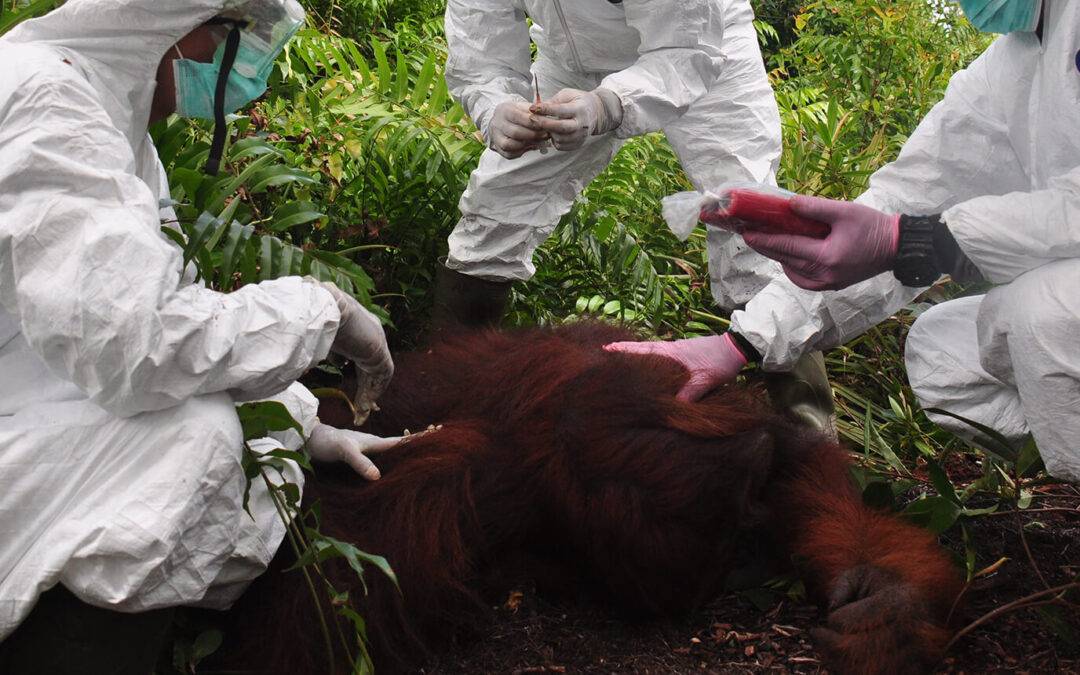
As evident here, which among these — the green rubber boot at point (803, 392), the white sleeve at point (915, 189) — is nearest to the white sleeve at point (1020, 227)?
the white sleeve at point (915, 189)

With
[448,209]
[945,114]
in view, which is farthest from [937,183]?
[448,209]

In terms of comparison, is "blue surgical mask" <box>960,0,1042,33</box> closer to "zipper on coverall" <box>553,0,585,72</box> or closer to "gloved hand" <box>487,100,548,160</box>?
"gloved hand" <box>487,100,548,160</box>

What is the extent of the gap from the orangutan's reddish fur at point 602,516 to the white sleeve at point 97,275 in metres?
0.50

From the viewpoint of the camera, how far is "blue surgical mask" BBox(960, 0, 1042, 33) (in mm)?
2158

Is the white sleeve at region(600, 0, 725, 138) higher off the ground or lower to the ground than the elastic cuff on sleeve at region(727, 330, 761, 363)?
higher

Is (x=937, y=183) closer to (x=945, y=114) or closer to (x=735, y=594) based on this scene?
(x=945, y=114)

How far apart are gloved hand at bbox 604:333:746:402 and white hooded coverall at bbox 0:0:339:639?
916mm

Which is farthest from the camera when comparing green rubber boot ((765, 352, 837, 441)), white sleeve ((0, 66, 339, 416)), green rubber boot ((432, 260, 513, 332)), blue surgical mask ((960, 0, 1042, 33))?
green rubber boot ((432, 260, 513, 332))

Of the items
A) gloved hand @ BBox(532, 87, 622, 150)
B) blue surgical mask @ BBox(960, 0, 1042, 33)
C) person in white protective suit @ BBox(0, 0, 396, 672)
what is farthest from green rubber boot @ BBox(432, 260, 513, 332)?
blue surgical mask @ BBox(960, 0, 1042, 33)

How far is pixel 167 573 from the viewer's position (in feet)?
5.53

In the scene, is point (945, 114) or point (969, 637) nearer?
point (969, 637)

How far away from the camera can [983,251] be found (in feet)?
6.98

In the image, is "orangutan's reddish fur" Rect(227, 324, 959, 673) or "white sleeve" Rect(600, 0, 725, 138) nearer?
"orangutan's reddish fur" Rect(227, 324, 959, 673)

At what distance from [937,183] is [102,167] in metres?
1.79
